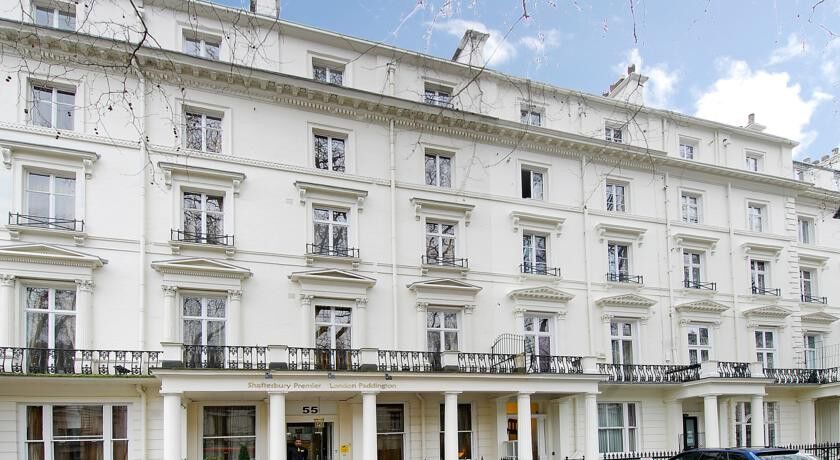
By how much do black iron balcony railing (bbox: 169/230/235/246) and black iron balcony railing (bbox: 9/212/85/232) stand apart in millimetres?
2418

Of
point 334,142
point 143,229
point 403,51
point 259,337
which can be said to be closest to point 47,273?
point 143,229

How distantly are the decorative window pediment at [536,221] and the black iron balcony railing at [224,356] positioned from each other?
10.2 metres

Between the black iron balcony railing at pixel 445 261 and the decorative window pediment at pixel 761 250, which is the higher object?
the decorative window pediment at pixel 761 250

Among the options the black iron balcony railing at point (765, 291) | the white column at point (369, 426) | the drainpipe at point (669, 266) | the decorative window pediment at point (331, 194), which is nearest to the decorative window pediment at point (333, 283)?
the decorative window pediment at point (331, 194)

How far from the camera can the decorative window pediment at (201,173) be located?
2073 cm

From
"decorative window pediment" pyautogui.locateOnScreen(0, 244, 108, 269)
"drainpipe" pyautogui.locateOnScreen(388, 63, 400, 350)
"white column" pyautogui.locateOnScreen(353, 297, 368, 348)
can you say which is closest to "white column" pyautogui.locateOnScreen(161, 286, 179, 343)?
"decorative window pediment" pyautogui.locateOnScreen(0, 244, 108, 269)

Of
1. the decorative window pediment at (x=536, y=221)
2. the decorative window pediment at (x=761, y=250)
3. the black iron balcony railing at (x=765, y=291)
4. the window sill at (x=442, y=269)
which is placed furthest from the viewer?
the black iron balcony railing at (x=765, y=291)

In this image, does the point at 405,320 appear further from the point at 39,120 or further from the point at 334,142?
the point at 39,120

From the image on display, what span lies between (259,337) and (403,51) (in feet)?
35.4

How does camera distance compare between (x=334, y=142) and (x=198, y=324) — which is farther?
(x=334, y=142)

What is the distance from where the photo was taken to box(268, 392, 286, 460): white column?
19062 millimetres

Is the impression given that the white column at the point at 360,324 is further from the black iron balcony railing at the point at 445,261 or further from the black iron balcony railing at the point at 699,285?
the black iron balcony railing at the point at 699,285

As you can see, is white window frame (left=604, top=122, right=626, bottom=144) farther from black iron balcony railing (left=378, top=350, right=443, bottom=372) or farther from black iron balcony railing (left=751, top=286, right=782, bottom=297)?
black iron balcony railing (left=378, top=350, right=443, bottom=372)

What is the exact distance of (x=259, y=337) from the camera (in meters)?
21.4
